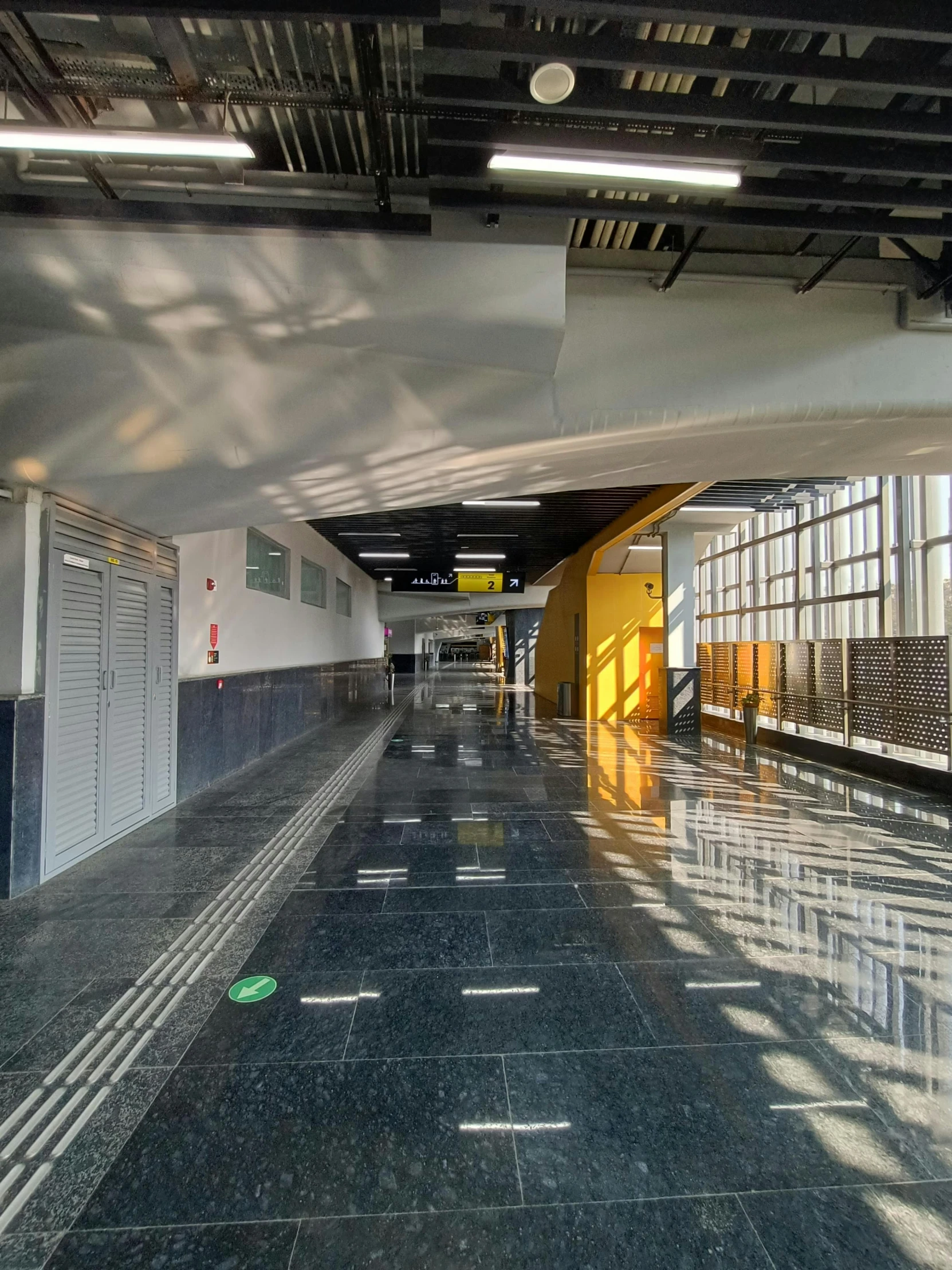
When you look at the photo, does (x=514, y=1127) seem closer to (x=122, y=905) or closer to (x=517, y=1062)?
(x=517, y=1062)

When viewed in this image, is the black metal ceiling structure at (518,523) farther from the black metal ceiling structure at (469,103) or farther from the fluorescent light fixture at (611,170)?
the fluorescent light fixture at (611,170)

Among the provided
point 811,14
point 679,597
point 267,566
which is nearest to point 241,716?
point 267,566

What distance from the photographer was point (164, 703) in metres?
5.23

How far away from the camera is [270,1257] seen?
1409mm

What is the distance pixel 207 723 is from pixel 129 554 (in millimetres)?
2203

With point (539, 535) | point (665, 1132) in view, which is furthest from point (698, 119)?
point (539, 535)

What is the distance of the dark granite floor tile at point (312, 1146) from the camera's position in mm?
1554

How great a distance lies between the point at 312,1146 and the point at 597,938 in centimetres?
168

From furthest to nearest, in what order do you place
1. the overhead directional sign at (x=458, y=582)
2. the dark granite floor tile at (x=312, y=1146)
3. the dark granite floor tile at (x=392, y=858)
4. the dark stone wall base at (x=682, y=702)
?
1. the overhead directional sign at (x=458, y=582)
2. the dark stone wall base at (x=682, y=702)
3. the dark granite floor tile at (x=392, y=858)
4. the dark granite floor tile at (x=312, y=1146)

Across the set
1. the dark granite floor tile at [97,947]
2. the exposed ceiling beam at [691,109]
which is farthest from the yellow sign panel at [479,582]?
the exposed ceiling beam at [691,109]

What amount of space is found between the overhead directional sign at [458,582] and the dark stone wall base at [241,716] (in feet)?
9.51

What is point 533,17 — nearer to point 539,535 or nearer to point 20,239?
point 20,239

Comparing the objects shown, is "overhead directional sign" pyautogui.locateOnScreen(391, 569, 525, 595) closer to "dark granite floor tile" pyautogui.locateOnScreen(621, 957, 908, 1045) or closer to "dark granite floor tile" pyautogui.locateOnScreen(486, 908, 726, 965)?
"dark granite floor tile" pyautogui.locateOnScreen(486, 908, 726, 965)

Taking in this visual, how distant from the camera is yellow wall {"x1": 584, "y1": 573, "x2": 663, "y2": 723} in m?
13.6
